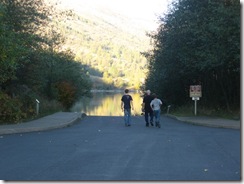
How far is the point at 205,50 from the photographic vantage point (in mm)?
24469

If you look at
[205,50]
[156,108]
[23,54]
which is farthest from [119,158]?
[205,50]

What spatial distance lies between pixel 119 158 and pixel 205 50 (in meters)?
15.8

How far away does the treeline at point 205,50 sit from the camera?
74.5ft

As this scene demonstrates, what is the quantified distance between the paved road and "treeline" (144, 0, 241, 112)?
9.87 m

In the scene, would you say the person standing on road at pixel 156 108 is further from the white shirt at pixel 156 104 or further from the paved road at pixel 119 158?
the paved road at pixel 119 158

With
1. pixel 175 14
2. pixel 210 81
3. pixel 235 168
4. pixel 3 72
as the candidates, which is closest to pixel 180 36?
pixel 175 14

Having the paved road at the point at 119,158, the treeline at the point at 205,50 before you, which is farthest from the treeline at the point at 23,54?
the treeline at the point at 205,50

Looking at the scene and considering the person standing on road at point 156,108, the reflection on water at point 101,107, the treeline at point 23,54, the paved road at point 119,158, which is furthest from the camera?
the reflection on water at point 101,107

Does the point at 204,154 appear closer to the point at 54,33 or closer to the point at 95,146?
the point at 95,146

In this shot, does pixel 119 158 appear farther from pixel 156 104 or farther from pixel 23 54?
pixel 23 54

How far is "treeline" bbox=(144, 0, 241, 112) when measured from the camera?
22.7 meters

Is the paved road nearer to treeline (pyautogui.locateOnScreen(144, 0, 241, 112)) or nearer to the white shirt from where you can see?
the white shirt

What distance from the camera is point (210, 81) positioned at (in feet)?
105

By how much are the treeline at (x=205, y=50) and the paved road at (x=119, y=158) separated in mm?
9866
